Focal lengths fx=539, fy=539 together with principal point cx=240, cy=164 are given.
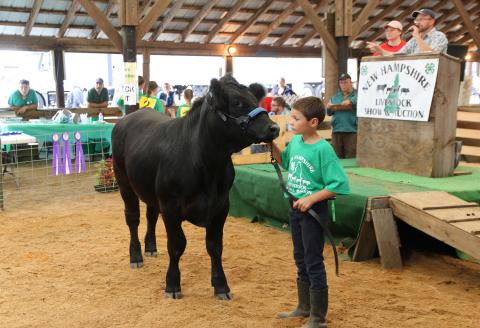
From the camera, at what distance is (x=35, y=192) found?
8.93 m

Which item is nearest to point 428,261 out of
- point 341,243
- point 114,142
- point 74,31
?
point 341,243

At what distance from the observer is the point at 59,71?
15445mm

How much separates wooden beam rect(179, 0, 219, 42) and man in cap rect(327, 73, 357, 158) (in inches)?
380

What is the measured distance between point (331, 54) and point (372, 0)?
5.61 feet

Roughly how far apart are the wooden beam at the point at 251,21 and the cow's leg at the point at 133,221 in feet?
45.3

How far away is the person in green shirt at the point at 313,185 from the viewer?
3148mm

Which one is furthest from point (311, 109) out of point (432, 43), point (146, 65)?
point (146, 65)

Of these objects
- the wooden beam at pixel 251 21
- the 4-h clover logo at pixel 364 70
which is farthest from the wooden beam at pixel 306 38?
the 4-h clover logo at pixel 364 70

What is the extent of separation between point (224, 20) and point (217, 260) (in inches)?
569

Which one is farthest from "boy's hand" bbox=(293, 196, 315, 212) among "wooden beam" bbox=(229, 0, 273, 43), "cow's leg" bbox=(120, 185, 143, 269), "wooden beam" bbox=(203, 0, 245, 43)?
"wooden beam" bbox=(229, 0, 273, 43)

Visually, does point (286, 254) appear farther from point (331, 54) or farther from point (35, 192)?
point (331, 54)

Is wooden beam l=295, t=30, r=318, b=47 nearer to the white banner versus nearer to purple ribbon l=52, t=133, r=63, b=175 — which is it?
purple ribbon l=52, t=133, r=63, b=175

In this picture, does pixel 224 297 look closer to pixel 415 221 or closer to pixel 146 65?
pixel 415 221

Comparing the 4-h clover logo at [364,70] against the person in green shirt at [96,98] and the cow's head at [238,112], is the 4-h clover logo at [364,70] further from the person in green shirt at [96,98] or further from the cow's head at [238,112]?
the person in green shirt at [96,98]
